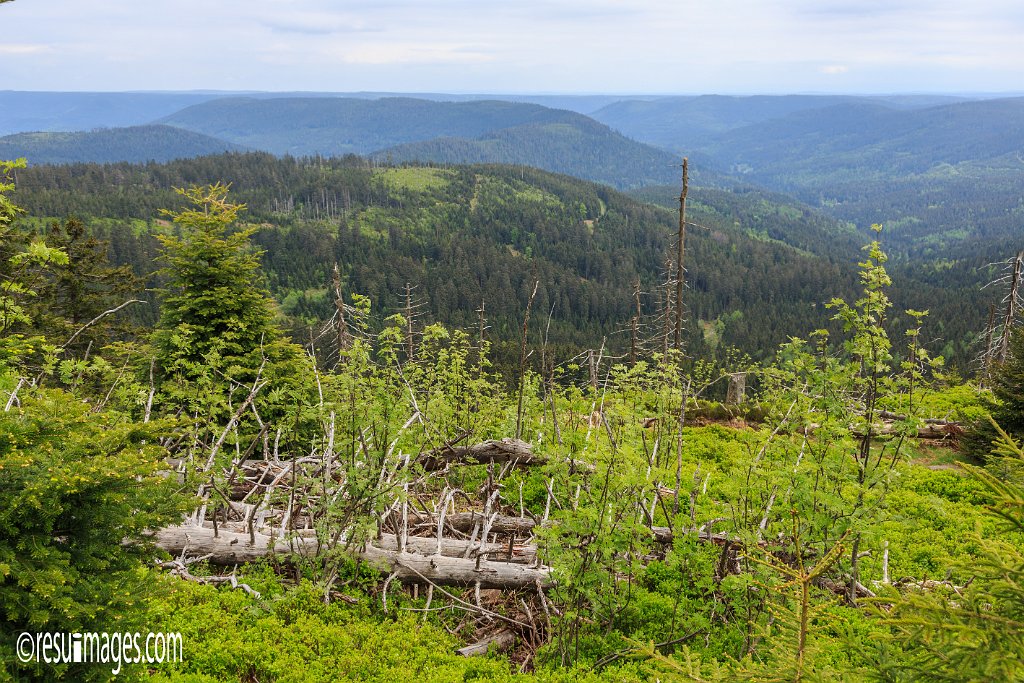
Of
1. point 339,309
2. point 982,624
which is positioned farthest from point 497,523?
point 339,309

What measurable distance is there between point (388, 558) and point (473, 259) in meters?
152

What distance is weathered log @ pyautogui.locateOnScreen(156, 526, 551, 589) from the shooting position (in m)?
7.41

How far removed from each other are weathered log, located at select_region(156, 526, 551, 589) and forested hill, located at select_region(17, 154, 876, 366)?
95.7 metres

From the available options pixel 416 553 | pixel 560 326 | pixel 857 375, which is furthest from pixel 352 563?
pixel 560 326

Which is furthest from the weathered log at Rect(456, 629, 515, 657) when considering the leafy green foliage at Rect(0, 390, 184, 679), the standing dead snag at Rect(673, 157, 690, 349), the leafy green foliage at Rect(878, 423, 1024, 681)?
the standing dead snag at Rect(673, 157, 690, 349)

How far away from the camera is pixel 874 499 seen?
20.0ft

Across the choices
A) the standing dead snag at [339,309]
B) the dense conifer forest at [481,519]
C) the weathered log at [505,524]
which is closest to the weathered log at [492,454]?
the dense conifer forest at [481,519]

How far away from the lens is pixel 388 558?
7.54m

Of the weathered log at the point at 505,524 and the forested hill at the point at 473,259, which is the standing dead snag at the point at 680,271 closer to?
the weathered log at the point at 505,524

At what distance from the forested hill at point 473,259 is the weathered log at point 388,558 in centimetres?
9567

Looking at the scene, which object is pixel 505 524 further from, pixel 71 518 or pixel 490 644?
pixel 71 518

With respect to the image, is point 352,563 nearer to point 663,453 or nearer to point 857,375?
point 663,453

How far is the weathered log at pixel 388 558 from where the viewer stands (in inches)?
292

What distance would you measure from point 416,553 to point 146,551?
355cm
